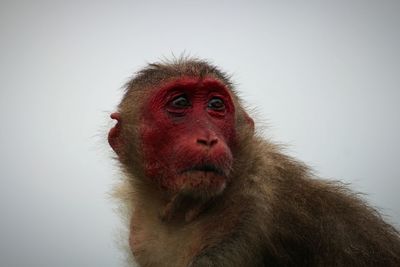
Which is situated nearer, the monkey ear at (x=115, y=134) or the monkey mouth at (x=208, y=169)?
the monkey mouth at (x=208, y=169)

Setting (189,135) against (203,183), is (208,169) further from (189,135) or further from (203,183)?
(189,135)

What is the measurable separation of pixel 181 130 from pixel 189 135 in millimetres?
155

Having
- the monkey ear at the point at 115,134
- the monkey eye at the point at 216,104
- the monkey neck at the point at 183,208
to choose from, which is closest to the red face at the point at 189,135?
the monkey eye at the point at 216,104

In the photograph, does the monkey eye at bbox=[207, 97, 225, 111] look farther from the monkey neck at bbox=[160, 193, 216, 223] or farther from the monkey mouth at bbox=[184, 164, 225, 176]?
the monkey neck at bbox=[160, 193, 216, 223]

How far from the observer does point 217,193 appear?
531 centimetres

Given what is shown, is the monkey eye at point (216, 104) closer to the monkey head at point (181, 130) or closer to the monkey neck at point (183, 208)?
the monkey head at point (181, 130)

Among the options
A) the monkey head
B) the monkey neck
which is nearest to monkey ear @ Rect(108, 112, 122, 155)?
the monkey head

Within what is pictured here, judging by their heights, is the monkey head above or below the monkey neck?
above

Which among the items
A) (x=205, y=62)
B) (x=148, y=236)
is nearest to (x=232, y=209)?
(x=148, y=236)

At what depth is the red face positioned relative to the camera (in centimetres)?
528

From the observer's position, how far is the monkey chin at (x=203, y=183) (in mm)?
5262

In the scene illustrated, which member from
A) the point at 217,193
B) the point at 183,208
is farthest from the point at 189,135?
the point at 183,208

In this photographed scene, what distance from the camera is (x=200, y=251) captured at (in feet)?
16.9

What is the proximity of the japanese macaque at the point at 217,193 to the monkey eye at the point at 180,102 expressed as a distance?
0.5 inches
